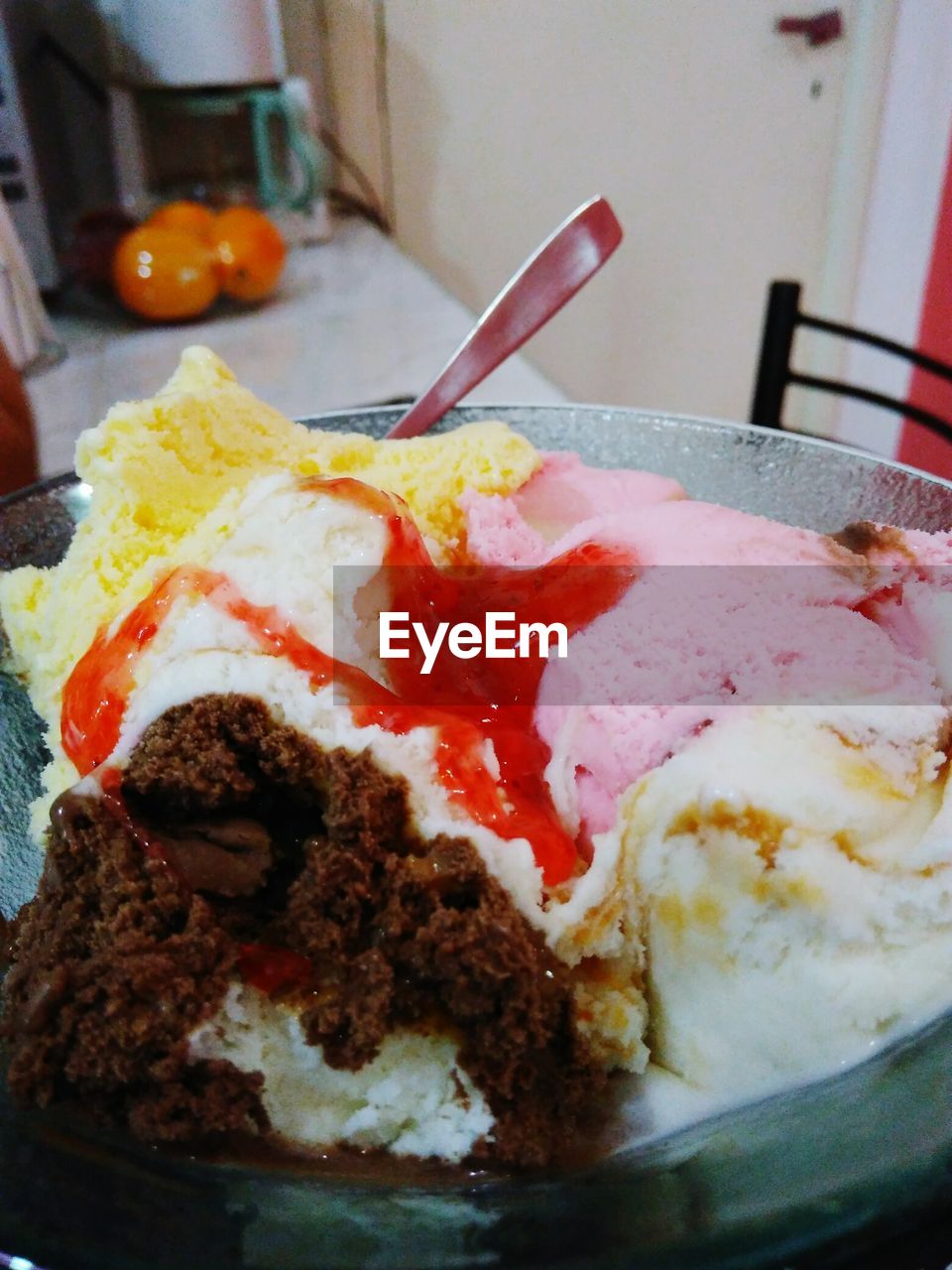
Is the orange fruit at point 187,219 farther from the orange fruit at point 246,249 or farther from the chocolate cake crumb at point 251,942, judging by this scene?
the chocolate cake crumb at point 251,942

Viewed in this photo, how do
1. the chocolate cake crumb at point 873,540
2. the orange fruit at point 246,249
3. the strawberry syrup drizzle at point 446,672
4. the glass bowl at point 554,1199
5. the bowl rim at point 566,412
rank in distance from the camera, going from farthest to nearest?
the orange fruit at point 246,249 → the bowl rim at point 566,412 → the chocolate cake crumb at point 873,540 → the strawberry syrup drizzle at point 446,672 → the glass bowl at point 554,1199

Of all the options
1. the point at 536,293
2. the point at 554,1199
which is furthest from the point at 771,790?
the point at 536,293

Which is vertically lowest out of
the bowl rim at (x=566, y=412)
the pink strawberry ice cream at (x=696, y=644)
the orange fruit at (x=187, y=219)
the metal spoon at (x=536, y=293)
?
the bowl rim at (x=566, y=412)

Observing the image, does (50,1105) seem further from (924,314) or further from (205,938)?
(924,314)

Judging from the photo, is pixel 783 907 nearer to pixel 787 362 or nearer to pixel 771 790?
pixel 771 790

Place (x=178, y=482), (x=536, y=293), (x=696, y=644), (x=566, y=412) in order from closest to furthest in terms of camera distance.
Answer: (x=696, y=644) → (x=178, y=482) → (x=536, y=293) → (x=566, y=412)

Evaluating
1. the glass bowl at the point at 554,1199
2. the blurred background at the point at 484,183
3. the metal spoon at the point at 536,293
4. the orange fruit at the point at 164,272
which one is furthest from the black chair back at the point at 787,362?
the glass bowl at the point at 554,1199
